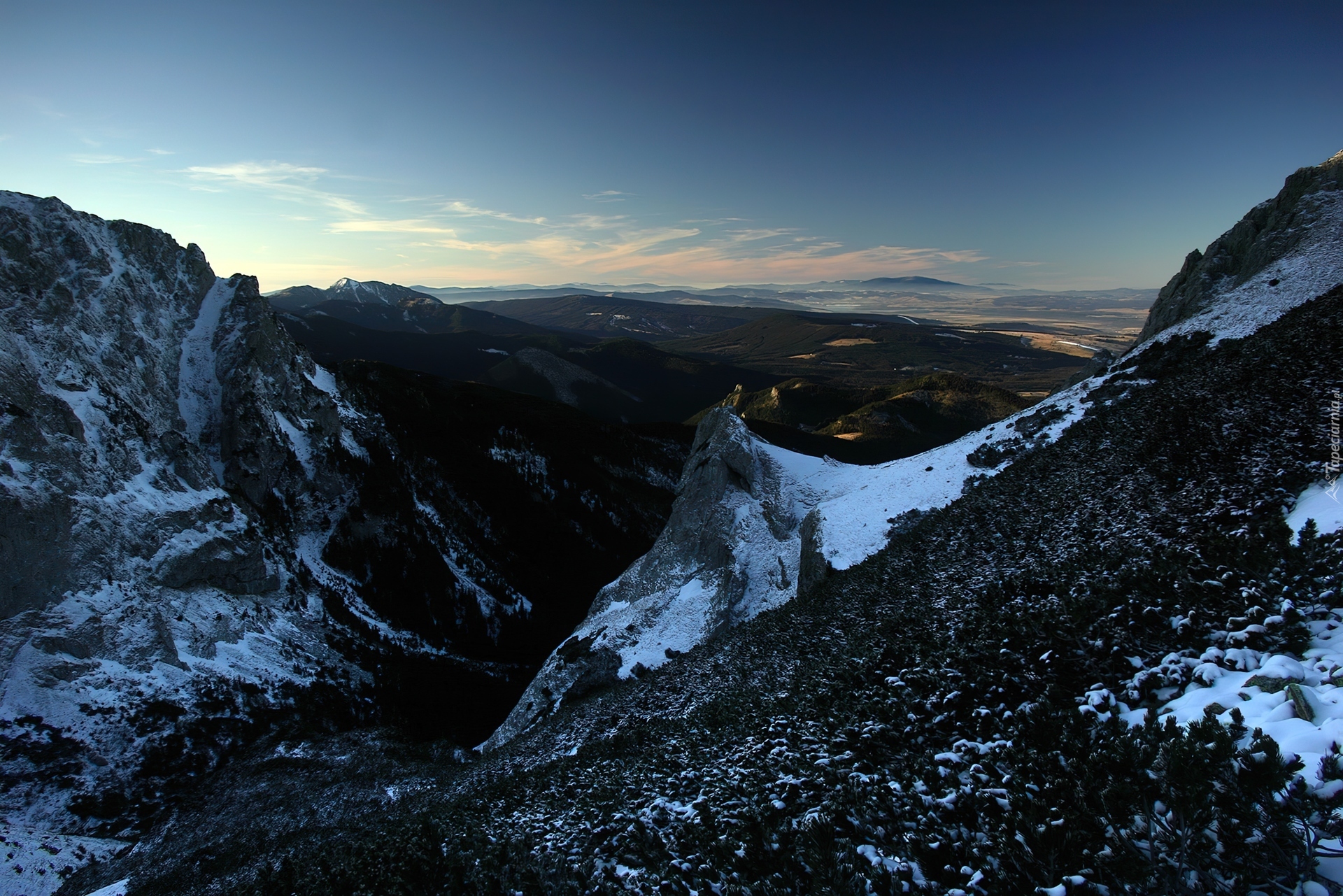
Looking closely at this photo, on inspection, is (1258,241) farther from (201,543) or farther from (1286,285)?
(201,543)

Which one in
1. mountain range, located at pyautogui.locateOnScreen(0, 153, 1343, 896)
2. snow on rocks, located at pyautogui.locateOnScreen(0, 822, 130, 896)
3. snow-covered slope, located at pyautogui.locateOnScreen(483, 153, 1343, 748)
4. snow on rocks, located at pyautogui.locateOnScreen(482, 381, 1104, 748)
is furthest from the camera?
snow on rocks, located at pyautogui.locateOnScreen(482, 381, 1104, 748)

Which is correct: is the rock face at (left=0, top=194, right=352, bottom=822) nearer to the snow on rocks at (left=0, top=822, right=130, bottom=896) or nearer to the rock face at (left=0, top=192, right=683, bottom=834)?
the rock face at (left=0, top=192, right=683, bottom=834)

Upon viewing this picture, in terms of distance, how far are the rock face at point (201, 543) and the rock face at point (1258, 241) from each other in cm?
6316

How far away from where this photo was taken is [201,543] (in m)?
39.5

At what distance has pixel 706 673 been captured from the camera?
74.3 ft

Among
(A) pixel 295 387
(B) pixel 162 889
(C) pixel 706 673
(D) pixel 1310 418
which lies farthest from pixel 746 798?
(A) pixel 295 387

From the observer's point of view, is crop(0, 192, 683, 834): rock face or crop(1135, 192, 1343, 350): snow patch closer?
crop(1135, 192, 1343, 350): snow patch

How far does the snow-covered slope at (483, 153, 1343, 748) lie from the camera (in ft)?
90.8

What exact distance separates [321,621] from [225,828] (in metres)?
25.0

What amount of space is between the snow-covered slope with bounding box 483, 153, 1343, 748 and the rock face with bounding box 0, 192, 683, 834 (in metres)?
19.3

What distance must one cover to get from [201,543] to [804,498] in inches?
1835

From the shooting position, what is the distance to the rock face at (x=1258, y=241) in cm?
2875

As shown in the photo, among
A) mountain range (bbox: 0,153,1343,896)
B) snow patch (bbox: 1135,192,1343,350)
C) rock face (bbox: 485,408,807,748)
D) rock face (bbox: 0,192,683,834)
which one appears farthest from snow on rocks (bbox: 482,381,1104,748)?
rock face (bbox: 0,192,683,834)

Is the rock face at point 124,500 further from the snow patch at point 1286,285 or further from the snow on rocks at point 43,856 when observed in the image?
the snow patch at point 1286,285
